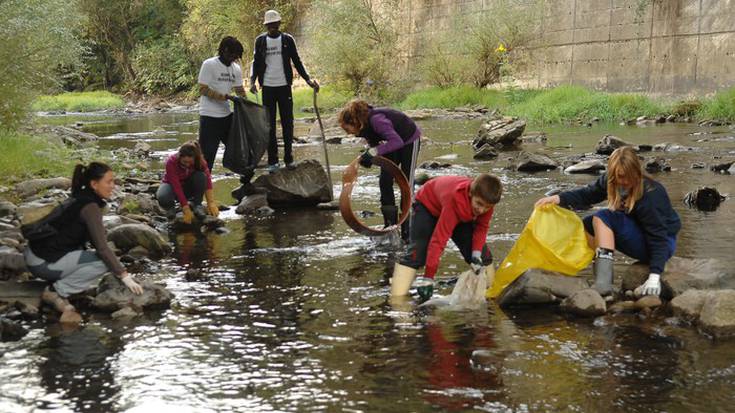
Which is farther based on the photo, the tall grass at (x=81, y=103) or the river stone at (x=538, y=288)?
the tall grass at (x=81, y=103)

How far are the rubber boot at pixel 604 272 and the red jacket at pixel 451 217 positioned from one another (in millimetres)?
818

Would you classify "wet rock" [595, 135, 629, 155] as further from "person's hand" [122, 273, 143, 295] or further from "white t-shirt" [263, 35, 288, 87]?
"person's hand" [122, 273, 143, 295]

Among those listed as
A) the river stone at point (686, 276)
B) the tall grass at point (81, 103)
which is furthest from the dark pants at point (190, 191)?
the tall grass at point (81, 103)

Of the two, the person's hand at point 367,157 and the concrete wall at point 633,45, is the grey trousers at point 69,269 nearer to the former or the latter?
the person's hand at point 367,157

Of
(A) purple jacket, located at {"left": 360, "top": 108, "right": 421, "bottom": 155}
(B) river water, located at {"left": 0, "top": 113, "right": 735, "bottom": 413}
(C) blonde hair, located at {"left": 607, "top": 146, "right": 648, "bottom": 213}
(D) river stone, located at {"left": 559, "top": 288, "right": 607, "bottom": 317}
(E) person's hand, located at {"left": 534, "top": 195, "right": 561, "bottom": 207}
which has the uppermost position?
(A) purple jacket, located at {"left": 360, "top": 108, "right": 421, "bottom": 155}

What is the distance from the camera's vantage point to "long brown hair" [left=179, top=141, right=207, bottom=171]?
362 inches

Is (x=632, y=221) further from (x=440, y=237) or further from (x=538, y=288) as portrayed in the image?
(x=440, y=237)

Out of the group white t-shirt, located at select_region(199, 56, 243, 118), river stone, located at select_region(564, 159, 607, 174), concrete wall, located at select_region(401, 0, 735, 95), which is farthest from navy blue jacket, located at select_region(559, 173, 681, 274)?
concrete wall, located at select_region(401, 0, 735, 95)

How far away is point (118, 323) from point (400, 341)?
6.16 ft

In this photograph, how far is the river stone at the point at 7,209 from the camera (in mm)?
8523

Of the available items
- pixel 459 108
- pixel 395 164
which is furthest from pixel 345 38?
pixel 395 164

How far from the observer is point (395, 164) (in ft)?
24.6

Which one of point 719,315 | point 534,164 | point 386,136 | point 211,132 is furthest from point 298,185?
point 719,315

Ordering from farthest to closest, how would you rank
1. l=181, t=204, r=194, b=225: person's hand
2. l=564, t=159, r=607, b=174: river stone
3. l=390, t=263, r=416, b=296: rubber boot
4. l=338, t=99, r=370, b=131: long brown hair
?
1. l=564, t=159, r=607, b=174: river stone
2. l=181, t=204, r=194, b=225: person's hand
3. l=338, t=99, r=370, b=131: long brown hair
4. l=390, t=263, r=416, b=296: rubber boot
